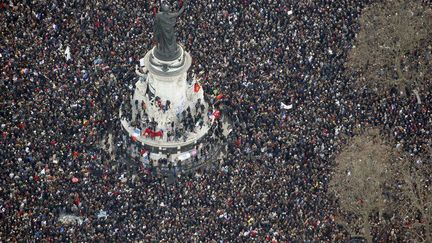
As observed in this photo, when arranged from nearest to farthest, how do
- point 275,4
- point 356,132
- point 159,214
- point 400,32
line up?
point 159,214 < point 356,132 < point 400,32 < point 275,4

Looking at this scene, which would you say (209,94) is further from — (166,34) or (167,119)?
(166,34)

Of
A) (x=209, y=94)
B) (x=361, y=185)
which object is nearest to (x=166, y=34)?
(x=209, y=94)

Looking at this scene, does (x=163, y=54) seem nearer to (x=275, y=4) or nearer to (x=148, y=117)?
(x=148, y=117)

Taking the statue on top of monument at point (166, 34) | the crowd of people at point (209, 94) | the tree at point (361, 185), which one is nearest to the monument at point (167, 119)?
the statue on top of monument at point (166, 34)

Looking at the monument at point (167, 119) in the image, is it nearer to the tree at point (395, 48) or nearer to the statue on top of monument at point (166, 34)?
the statue on top of monument at point (166, 34)

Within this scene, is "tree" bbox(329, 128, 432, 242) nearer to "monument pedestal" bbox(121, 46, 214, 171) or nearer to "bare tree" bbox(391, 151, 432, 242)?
"bare tree" bbox(391, 151, 432, 242)

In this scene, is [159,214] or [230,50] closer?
[159,214]

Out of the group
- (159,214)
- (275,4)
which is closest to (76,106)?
(159,214)
